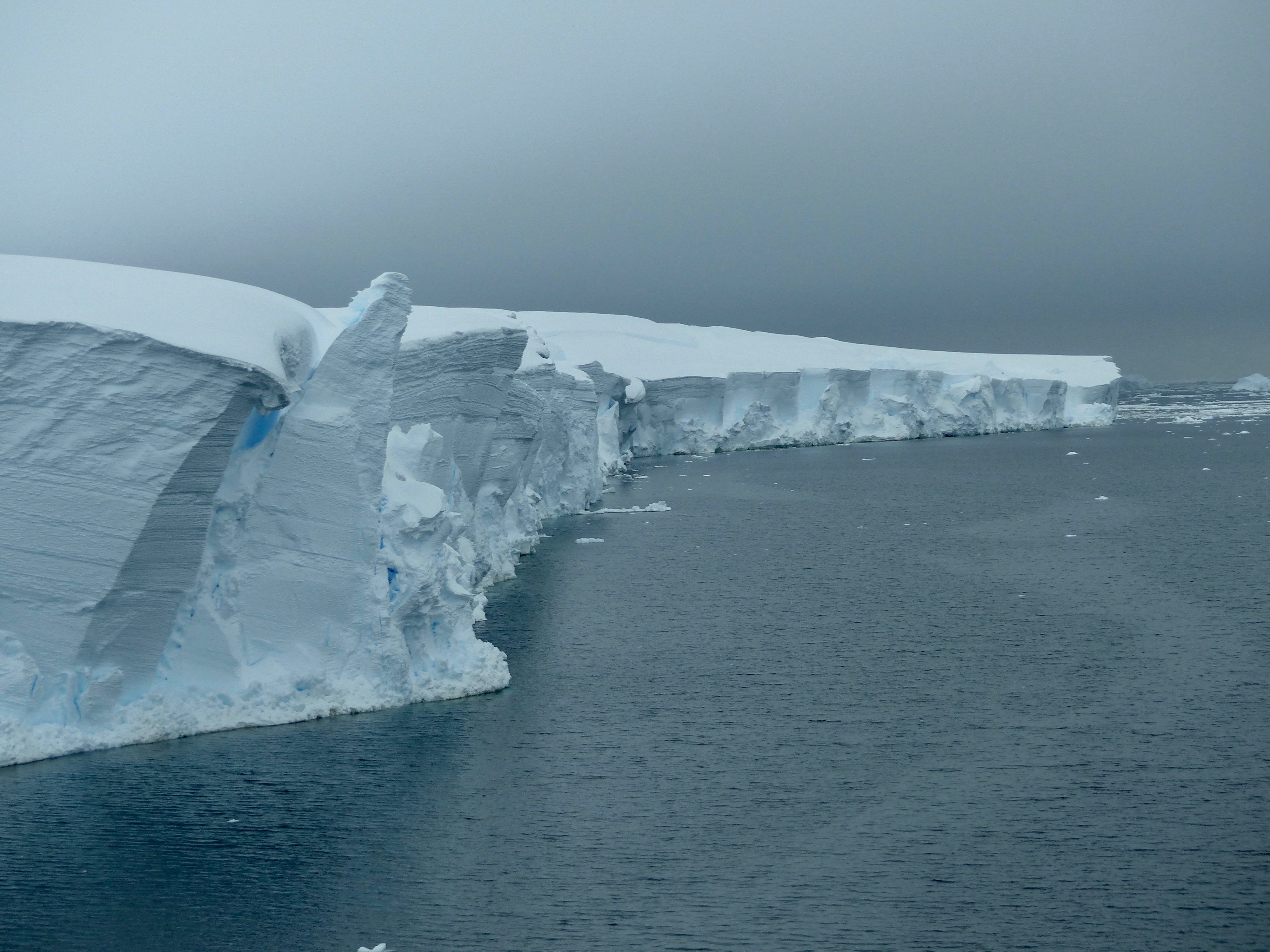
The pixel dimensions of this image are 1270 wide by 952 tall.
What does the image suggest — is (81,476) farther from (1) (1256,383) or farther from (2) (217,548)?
(1) (1256,383)

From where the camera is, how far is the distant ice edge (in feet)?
34.6

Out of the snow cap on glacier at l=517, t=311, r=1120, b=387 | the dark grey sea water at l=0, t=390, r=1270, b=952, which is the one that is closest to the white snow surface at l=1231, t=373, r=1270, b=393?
the snow cap on glacier at l=517, t=311, r=1120, b=387

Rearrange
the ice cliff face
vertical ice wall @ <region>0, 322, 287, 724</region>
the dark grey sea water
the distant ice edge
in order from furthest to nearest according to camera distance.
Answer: the ice cliff face
the distant ice edge
vertical ice wall @ <region>0, 322, 287, 724</region>
the dark grey sea water

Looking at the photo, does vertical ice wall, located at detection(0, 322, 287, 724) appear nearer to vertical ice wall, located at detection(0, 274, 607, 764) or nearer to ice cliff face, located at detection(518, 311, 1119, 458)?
vertical ice wall, located at detection(0, 274, 607, 764)

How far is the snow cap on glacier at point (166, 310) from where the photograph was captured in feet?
34.5

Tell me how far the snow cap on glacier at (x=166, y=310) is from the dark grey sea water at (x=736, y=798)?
3766mm

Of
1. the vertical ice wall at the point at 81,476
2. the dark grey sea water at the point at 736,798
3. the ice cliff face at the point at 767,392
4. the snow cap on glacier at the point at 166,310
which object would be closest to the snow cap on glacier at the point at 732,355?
the ice cliff face at the point at 767,392

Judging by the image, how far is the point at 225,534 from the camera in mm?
12047

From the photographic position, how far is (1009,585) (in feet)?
65.7

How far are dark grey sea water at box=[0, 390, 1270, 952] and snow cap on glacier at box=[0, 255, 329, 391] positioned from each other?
12.4 ft

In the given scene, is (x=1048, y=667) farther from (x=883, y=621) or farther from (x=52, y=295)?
(x=52, y=295)

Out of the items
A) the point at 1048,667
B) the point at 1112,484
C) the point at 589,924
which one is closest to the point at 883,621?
the point at 1048,667

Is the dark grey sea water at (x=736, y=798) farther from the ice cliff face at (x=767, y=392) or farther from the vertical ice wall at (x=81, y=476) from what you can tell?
the ice cliff face at (x=767, y=392)

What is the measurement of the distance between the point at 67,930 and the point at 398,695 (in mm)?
5128
